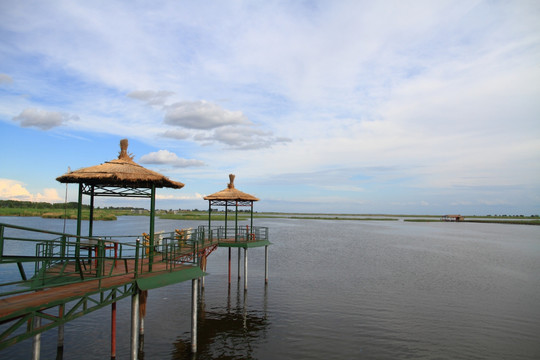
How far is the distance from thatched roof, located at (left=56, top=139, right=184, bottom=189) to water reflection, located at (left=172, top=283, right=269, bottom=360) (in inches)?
297

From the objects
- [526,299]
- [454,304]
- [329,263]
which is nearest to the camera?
[454,304]

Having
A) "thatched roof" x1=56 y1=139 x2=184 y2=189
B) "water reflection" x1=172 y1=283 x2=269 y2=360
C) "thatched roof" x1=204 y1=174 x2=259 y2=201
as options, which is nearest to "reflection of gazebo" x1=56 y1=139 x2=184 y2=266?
"thatched roof" x1=56 y1=139 x2=184 y2=189

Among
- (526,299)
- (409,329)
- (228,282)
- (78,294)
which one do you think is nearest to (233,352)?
(78,294)

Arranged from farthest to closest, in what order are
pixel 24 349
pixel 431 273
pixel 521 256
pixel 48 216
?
pixel 48 216 < pixel 521 256 < pixel 431 273 < pixel 24 349

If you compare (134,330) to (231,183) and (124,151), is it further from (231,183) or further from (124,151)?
(231,183)

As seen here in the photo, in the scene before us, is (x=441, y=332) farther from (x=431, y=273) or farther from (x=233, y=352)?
(x=431, y=273)

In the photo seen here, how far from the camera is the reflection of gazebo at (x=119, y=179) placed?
1364 cm

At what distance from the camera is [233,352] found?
51.0 feet

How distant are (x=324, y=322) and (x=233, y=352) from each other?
20.6ft

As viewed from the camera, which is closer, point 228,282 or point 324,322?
point 324,322

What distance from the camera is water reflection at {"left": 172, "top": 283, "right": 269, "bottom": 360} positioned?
1530 cm

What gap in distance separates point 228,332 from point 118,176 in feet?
33.1

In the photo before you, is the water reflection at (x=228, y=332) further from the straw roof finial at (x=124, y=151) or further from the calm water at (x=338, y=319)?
the straw roof finial at (x=124, y=151)

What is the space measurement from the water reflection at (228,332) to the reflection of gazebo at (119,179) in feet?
17.0
